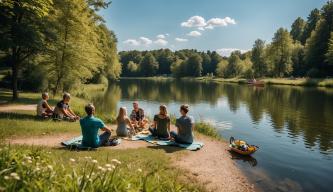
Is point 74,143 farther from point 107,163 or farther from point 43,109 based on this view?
point 43,109

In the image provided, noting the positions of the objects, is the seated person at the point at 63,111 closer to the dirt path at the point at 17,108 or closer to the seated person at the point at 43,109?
the seated person at the point at 43,109

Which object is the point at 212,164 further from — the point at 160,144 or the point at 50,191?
the point at 50,191

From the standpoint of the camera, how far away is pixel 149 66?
180750mm

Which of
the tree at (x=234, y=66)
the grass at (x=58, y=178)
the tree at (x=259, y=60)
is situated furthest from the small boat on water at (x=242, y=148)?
the tree at (x=234, y=66)

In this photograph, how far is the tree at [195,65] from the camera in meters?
156

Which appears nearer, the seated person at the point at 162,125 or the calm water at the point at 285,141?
the calm water at the point at 285,141

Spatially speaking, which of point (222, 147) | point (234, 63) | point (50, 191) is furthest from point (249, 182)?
point (234, 63)

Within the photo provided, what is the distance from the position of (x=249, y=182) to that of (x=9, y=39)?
16326 millimetres

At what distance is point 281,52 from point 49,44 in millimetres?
79424

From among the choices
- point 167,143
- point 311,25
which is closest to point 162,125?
point 167,143

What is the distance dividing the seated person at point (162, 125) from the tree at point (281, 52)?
81.8 metres

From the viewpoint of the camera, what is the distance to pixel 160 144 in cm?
1445

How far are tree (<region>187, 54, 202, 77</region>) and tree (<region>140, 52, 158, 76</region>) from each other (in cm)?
2790

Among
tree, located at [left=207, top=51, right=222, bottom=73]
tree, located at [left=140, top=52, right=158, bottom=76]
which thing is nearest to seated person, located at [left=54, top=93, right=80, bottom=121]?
tree, located at [left=207, top=51, right=222, bottom=73]
